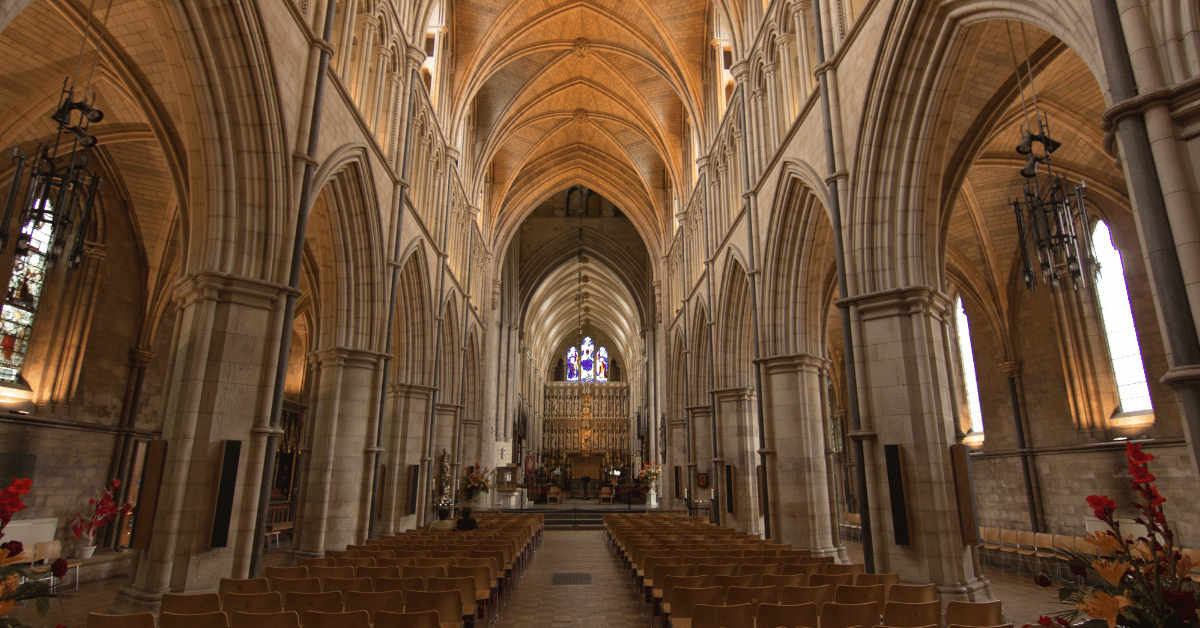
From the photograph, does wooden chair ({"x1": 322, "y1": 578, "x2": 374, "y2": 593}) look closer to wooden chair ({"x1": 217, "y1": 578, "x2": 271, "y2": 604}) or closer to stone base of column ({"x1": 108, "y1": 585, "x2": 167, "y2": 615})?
wooden chair ({"x1": 217, "y1": 578, "x2": 271, "y2": 604})

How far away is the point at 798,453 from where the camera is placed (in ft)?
41.3

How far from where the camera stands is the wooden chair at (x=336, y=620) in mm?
4344

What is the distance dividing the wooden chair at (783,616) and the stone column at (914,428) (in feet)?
13.6

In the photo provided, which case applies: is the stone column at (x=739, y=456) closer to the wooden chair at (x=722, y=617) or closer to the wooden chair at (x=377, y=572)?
the wooden chair at (x=377, y=572)

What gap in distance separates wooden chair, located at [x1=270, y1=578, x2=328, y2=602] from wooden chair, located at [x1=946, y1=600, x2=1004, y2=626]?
526 centimetres

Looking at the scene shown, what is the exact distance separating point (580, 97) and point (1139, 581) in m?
26.2

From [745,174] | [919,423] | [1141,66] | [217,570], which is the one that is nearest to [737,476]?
[745,174]

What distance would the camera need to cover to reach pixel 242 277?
26.4ft

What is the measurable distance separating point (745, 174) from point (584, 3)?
10.0 meters

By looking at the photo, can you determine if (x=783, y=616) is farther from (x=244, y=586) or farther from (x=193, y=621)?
(x=244, y=586)

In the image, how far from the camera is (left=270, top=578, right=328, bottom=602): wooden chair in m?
5.77

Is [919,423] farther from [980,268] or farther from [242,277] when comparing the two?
[980,268]

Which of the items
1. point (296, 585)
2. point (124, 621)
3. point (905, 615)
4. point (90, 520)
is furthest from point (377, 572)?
point (90, 520)

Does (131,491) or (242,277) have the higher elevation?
(242,277)
